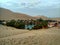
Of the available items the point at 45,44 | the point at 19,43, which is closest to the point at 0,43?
the point at 19,43

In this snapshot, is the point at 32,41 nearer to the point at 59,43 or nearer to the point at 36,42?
the point at 36,42

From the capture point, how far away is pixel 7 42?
956cm

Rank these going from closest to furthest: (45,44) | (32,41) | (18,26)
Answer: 1. (45,44)
2. (32,41)
3. (18,26)

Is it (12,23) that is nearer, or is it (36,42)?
(36,42)

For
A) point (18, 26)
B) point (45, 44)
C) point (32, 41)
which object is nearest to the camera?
point (45, 44)

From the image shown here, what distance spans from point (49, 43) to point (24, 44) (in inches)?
49.5

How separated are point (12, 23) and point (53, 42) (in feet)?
48.4

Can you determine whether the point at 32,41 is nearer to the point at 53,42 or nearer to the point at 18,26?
the point at 53,42

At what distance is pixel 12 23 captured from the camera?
2381 cm

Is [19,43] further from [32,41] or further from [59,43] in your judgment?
[59,43]

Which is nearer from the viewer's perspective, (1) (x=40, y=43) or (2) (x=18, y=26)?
(1) (x=40, y=43)

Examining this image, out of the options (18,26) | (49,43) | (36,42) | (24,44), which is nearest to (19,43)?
(24,44)

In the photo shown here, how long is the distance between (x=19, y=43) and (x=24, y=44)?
30cm

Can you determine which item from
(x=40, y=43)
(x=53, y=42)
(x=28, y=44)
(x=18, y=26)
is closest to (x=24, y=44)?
(x=28, y=44)
